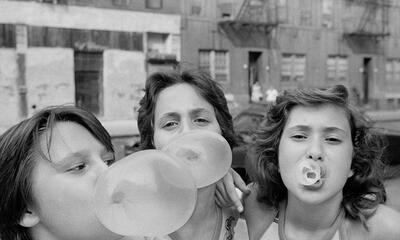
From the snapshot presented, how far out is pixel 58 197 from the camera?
1.61 m

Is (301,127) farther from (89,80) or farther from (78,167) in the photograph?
(89,80)

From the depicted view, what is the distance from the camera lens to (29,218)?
1688mm

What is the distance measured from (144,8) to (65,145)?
1812 cm

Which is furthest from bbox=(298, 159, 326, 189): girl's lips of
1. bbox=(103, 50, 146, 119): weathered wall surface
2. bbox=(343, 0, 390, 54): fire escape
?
bbox=(343, 0, 390, 54): fire escape

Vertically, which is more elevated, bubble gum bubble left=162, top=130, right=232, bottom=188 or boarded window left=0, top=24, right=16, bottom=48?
boarded window left=0, top=24, right=16, bottom=48

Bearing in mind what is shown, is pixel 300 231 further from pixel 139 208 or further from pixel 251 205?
pixel 139 208

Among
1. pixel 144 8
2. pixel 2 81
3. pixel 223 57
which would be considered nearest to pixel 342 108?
pixel 2 81

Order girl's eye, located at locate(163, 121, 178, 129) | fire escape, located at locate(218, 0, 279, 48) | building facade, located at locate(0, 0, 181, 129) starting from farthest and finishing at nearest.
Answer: fire escape, located at locate(218, 0, 279, 48) < building facade, located at locate(0, 0, 181, 129) < girl's eye, located at locate(163, 121, 178, 129)

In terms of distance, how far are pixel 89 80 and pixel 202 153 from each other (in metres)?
16.8

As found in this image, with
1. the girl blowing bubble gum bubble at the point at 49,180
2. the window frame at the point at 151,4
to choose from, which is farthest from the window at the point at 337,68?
the girl blowing bubble gum bubble at the point at 49,180

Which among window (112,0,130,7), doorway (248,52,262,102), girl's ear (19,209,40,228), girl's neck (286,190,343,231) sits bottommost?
girl's neck (286,190,343,231)

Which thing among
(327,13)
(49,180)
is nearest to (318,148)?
(49,180)

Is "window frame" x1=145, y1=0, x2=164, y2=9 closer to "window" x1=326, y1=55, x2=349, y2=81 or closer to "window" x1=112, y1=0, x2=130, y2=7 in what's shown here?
"window" x1=112, y1=0, x2=130, y2=7

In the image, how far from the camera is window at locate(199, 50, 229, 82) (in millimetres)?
20625
